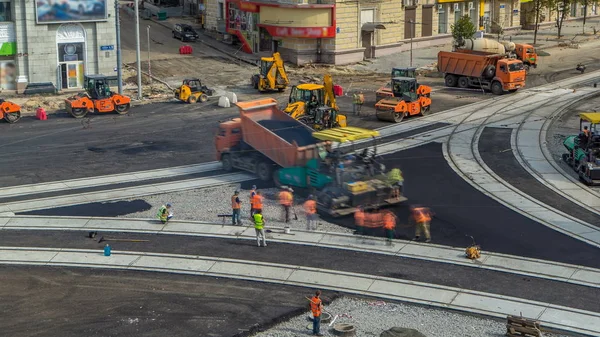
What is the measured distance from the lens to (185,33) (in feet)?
265

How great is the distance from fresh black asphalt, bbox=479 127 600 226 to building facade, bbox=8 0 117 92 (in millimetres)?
29401

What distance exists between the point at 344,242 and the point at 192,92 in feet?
96.5

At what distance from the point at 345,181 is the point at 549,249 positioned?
8443mm

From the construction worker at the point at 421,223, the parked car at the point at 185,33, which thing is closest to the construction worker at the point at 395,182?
the construction worker at the point at 421,223

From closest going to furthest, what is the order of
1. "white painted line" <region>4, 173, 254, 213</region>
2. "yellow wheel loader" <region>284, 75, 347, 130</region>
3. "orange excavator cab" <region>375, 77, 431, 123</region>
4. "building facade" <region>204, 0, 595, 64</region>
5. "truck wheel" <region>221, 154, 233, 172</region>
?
1. "white painted line" <region>4, 173, 254, 213</region>
2. "truck wheel" <region>221, 154, 233, 172</region>
3. "yellow wheel loader" <region>284, 75, 347, 130</region>
4. "orange excavator cab" <region>375, 77, 431, 123</region>
5. "building facade" <region>204, 0, 595, 64</region>

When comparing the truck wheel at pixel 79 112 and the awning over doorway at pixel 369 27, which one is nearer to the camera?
the truck wheel at pixel 79 112

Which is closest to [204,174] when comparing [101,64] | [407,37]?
[101,64]

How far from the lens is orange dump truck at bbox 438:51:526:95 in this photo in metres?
63.0

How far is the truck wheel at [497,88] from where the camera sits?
63250 mm

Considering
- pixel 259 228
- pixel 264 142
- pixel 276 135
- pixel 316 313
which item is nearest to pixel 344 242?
pixel 259 228

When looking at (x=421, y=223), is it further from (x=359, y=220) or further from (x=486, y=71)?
(x=486, y=71)

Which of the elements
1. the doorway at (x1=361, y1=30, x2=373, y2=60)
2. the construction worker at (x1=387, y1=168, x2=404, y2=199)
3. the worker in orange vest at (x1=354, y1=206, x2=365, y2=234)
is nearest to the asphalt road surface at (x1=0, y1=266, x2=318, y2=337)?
the worker in orange vest at (x1=354, y1=206, x2=365, y2=234)

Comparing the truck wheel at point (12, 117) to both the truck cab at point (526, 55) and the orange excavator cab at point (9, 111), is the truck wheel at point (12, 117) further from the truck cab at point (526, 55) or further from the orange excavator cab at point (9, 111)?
the truck cab at point (526, 55)

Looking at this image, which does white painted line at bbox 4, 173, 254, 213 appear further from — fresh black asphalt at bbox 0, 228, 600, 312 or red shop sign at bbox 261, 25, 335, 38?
red shop sign at bbox 261, 25, 335, 38
